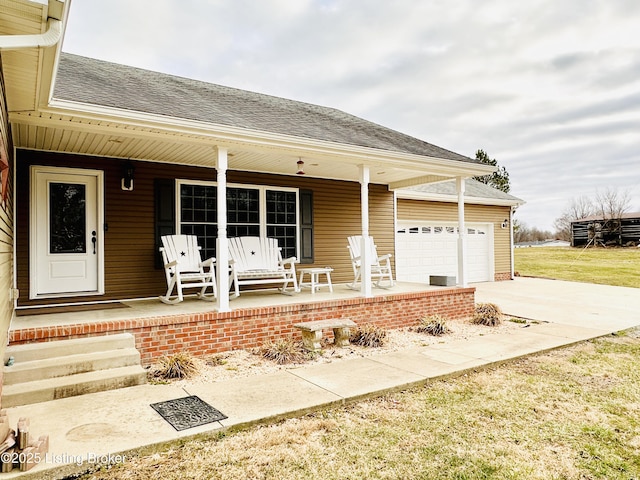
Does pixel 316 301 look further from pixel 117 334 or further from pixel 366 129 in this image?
pixel 366 129

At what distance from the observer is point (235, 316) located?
5.02m

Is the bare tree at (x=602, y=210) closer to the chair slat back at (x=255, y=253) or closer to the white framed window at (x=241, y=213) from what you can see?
the white framed window at (x=241, y=213)

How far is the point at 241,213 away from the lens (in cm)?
734

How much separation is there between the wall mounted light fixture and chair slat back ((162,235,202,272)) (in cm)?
95

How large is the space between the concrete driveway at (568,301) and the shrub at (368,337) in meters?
3.33

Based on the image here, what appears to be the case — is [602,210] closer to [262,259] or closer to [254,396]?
[262,259]

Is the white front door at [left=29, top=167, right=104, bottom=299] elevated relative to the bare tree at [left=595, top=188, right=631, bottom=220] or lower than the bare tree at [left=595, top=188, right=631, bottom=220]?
lower

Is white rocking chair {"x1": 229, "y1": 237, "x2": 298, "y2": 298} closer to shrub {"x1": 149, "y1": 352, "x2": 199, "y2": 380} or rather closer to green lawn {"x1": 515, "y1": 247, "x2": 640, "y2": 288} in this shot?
shrub {"x1": 149, "y1": 352, "x2": 199, "y2": 380}

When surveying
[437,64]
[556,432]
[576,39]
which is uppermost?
[437,64]

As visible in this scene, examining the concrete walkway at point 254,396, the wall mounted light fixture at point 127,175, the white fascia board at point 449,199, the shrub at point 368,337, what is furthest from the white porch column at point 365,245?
the white fascia board at point 449,199

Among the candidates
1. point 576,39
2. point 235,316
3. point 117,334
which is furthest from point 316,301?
point 576,39

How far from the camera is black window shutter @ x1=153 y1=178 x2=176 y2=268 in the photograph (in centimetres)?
652

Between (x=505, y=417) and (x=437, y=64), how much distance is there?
1210 centimetres

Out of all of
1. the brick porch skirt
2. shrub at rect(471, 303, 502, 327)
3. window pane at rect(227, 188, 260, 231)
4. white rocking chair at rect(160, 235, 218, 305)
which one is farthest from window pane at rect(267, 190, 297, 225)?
shrub at rect(471, 303, 502, 327)
